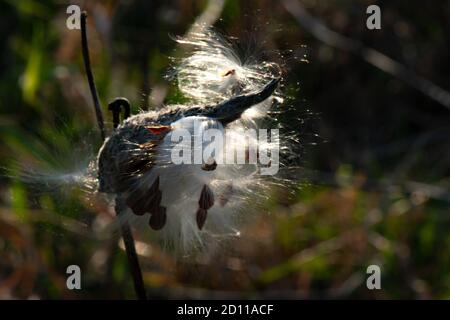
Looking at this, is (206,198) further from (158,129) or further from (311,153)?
(311,153)

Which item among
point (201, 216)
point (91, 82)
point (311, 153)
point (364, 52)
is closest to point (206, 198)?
point (201, 216)

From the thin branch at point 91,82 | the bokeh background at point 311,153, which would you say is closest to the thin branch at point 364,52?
the bokeh background at point 311,153

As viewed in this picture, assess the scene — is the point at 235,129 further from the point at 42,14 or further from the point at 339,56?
the point at 339,56

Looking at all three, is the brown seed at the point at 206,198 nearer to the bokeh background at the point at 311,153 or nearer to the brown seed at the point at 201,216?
the brown seed at the point at 201,216

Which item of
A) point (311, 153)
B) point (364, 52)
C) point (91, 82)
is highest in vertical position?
point (364, 52)

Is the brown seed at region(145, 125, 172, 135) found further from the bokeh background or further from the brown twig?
the bokeh background

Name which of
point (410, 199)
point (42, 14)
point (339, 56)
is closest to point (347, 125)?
point (339, 56)
